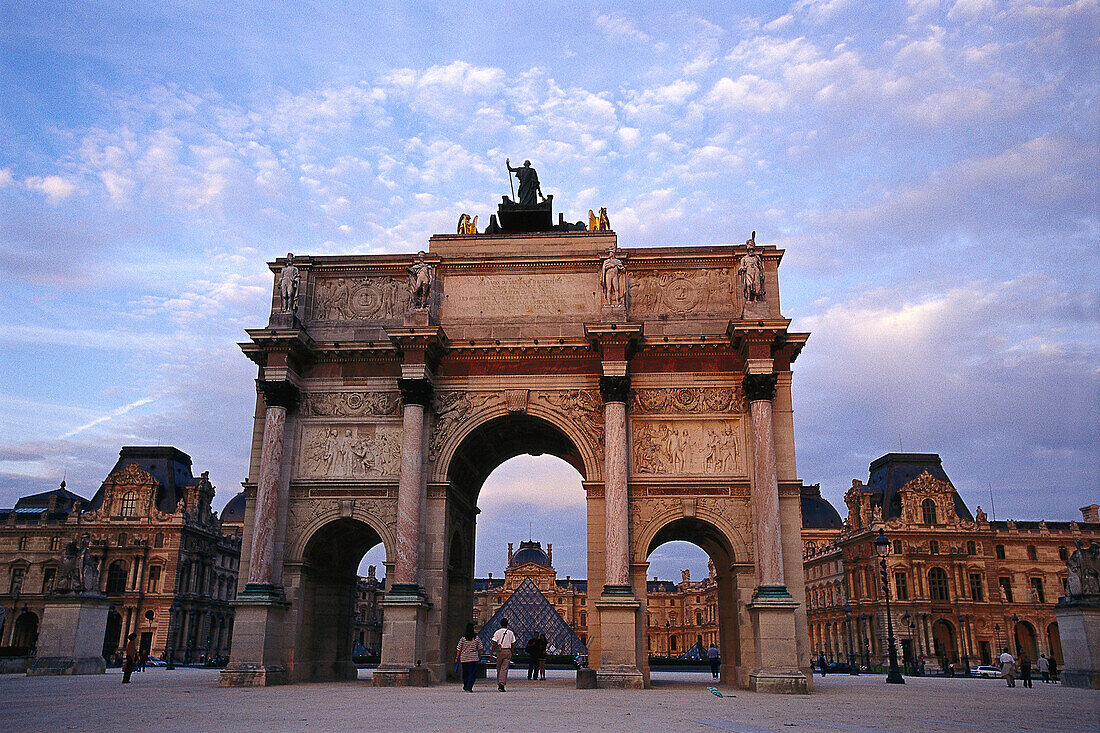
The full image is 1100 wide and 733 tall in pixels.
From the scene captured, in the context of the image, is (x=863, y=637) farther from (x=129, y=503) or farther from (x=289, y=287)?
(x=129, y=503)

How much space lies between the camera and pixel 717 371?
959 inches

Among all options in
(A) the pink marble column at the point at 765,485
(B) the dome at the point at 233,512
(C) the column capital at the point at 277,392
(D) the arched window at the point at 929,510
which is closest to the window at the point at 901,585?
(D) the arched window at the point at 929,510

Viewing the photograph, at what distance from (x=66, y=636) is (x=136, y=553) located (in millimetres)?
49940

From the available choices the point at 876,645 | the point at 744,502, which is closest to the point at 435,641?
the point at 744,502

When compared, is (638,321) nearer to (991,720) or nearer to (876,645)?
(991,720)

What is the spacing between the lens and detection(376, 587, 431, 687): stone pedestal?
70.5ft

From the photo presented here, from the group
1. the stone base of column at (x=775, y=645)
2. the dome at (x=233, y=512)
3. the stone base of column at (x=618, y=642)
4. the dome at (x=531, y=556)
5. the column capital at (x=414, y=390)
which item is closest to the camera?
the stone base of column at (x=775, y=645)

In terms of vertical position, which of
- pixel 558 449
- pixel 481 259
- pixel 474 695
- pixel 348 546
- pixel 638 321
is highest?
pixel 481 259

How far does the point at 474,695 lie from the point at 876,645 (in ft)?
194

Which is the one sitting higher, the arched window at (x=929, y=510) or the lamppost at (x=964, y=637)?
the arched window at (x=929, y=510)

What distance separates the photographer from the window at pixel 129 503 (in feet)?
235

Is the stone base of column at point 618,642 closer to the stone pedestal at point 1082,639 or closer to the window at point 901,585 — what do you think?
the stone pedestal at point 1082,639

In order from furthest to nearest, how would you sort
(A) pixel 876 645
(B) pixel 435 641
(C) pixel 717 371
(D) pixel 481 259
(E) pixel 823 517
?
(E) pixel 823 517 → (A) pixel 876 645 → (D) pixel 481 259 → (C) pixel 717 371 → (B) pixel 435 641

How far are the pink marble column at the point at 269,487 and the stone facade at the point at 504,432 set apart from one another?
6 cm
